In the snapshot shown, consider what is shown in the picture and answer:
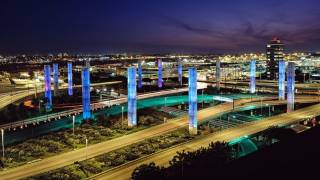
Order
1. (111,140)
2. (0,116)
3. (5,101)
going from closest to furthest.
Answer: (111,140)
(0,116)
(5,101)

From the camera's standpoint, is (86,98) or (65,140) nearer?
(65,140)

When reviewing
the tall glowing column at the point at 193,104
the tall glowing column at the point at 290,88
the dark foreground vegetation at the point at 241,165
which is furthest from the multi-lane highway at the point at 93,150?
the tall glowing column at the point at 290,88

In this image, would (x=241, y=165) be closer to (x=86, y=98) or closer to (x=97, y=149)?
(x=97, y=149)

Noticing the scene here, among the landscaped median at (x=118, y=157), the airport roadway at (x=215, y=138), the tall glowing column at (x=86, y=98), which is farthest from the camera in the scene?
the tall glowing column at (x=86, y=98)

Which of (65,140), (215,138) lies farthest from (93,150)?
(215,138)

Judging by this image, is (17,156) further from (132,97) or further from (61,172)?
(132,97)

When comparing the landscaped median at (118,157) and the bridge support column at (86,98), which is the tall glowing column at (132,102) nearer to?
the landscaped median at (118,157)

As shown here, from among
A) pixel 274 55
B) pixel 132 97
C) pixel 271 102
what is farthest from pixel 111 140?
pixel 274 55

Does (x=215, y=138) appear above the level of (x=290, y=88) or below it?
below
